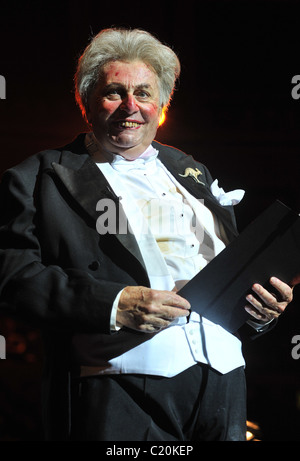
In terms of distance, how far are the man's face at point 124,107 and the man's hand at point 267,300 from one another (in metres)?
0.58

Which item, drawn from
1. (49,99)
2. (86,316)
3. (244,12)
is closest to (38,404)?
(49,99)

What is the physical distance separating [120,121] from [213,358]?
75 centimetres

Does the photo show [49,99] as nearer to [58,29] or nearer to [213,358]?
[58,29]

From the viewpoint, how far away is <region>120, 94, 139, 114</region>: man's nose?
1722 millimetres

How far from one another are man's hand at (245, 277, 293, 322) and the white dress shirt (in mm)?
112

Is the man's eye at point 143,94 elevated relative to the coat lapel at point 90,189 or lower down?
elevated

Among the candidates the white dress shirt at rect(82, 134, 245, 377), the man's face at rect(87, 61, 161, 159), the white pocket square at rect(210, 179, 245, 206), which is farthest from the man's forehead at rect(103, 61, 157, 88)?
the white pocket square at rect(210, 179, 245, 206)

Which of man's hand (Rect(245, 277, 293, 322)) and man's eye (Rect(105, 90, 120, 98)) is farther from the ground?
man's eye (Rect(105, 90, 120, 98))

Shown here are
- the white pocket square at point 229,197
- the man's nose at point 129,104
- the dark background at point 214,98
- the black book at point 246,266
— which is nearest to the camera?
the black book at point 246,266

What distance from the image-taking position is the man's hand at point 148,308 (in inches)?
55.1

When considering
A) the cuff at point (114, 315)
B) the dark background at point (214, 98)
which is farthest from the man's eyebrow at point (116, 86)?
the dark background at point (214, 98)

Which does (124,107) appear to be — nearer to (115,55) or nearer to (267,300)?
(115,55)

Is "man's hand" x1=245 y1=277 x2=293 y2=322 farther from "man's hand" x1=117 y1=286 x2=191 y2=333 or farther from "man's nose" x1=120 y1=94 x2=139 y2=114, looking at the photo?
"man's nose" x1=120 y1=94 x2=139 y2=114

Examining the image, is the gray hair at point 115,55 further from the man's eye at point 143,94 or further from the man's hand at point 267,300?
the man's hand at point 267,300
